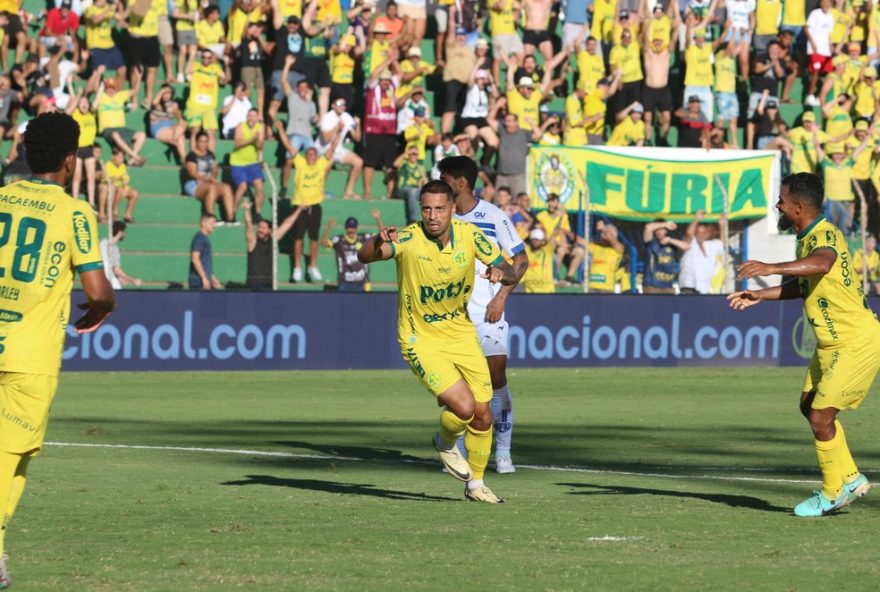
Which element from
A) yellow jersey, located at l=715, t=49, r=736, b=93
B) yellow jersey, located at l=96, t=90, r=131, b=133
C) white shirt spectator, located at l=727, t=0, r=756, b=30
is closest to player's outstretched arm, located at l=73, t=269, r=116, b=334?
yellow jersey, located at l=96, t=90, r=131, b=133

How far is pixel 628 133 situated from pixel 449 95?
329cm

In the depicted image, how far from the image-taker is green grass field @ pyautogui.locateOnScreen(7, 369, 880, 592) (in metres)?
7.90

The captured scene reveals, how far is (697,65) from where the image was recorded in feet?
103

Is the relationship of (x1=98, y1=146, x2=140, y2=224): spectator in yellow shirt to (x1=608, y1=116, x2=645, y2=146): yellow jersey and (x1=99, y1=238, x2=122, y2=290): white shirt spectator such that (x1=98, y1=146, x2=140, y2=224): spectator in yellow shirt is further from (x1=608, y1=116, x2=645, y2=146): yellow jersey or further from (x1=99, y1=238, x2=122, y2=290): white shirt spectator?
(x1=608, y1=116, x2=645, y2=146): yellow jersey

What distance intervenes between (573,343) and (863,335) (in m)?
15.5

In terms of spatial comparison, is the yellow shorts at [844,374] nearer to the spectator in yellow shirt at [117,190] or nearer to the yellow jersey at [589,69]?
the spectator in yellow shirt at [117,190]

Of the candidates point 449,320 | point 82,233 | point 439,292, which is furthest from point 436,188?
point 82,233

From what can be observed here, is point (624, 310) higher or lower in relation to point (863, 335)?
lower

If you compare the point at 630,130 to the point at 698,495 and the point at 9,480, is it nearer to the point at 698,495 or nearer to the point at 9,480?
the point at 698,495

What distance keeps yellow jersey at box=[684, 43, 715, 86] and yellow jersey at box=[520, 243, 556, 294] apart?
7406 millimetres

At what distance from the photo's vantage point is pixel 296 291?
23.8 meters

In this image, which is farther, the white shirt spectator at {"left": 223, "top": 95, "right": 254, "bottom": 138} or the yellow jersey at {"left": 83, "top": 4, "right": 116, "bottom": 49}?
the white shirt spectator at {"left": 223, "top": 95, "right": 254, "bottom": 138}

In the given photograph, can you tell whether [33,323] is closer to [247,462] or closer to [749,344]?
[247,462]

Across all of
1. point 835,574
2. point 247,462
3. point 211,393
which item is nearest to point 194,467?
point 247,462
